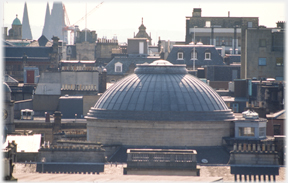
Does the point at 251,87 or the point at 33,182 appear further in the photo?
the point at 251,87

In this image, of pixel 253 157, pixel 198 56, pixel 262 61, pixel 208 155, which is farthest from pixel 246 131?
pixel 198 56

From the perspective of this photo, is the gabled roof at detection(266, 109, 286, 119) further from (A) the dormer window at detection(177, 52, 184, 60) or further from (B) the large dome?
(A) the dormer window at detection(177, 52, 184, 60)

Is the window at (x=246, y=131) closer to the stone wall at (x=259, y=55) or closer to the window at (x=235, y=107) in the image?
the window at (x=235, y=107)

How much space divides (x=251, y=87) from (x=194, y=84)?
37821mm

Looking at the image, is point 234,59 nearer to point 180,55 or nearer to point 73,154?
point 180,55

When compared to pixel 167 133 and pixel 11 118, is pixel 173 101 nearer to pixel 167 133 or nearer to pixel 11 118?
pixel 167 133

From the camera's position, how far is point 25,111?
446 feet

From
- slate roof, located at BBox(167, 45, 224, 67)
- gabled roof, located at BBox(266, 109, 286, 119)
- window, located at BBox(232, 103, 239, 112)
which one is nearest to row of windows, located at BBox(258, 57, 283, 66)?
slate roof, located at BBox(167, 45, 224, 67)

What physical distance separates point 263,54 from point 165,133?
232 ft

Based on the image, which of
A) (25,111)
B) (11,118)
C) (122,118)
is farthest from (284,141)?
(25,111)

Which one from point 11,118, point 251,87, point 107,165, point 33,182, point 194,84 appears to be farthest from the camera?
point 251,87

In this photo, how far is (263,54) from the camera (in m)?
156

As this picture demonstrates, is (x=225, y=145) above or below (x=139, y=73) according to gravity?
below

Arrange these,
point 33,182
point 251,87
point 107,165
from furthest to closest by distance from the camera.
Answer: point 251,87, point 107,165, point 33,182
